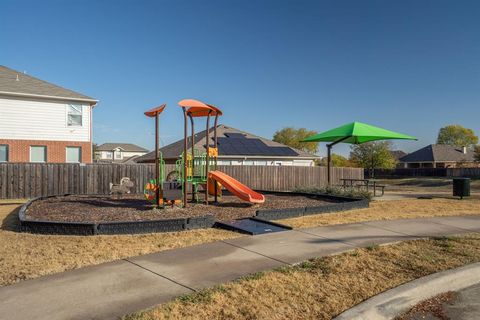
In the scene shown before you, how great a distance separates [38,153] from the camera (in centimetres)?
2288

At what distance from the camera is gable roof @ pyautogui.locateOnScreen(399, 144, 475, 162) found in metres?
70.8

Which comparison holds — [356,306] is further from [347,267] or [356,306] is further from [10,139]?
[10,139]

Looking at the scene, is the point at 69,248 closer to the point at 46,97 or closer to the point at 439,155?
the point at 46,97

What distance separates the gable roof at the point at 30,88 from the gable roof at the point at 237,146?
32.1ft

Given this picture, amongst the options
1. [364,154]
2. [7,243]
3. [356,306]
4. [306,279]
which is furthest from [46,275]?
[364,154]

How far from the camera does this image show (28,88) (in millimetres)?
23141

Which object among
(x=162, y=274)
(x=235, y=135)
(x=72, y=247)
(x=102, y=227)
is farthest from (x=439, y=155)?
(x=162, y=274)

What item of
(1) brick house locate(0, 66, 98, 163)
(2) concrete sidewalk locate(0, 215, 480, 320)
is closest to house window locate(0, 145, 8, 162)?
(1) brick house locate(0, 66, 98, 163)

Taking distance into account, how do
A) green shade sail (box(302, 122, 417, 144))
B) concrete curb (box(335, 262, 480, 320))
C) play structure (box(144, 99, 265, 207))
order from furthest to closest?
1. green shade sail (box(302, 122, 417, 144))
2. play structure (box(144, 99, 265, 207))
3. concrete curb (box(335, 262, 480, 320))

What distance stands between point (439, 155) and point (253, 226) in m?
72.3

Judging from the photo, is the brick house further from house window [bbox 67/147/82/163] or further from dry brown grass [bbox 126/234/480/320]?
dry brown grass [bbox 126/234/480/320]

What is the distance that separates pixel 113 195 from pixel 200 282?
1196 centimetres

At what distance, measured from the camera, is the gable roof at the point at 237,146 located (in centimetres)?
3259

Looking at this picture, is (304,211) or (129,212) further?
(304,211)
